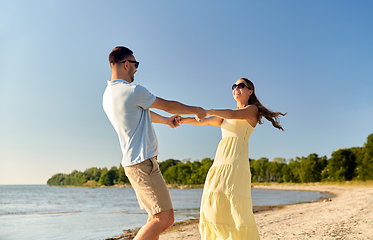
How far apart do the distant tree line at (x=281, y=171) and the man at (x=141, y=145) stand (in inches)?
2164

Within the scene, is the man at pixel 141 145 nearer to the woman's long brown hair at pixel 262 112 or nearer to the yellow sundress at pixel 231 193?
the yellow sundress at pixel 231 193

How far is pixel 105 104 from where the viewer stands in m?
2.98

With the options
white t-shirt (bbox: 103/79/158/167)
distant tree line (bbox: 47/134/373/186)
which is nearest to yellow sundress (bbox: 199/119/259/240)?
white t-shirt (bbox: 103/79/158/167)

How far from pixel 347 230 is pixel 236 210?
14.7 feet

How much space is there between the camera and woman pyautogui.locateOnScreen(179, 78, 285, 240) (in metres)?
3.51

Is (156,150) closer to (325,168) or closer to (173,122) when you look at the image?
(173,122)

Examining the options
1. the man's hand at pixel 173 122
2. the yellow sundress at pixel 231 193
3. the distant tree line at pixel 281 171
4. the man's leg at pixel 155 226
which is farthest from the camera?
the distant tree line at pixel 281 171

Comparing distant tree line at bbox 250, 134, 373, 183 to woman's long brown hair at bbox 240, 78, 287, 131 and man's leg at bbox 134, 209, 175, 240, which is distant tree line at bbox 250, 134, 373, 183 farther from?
man's leg at bbox 134, 209, 175, 240

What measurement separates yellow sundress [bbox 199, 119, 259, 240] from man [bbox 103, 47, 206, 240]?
899 mm

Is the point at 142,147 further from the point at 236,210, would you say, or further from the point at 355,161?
the point at 355,161

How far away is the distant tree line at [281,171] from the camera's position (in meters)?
55.1

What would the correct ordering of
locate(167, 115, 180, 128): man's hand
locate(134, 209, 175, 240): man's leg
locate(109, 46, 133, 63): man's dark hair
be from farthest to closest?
1. locate(167, 115, 180, 128): man's hand
2. locate(109, 46, 133, 63): man's dark hair
3. locate(134, 209, 175, 240): man's leg

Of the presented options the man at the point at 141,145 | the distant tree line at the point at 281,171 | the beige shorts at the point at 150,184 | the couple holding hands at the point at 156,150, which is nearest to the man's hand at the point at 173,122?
the couple holding hands at the point at 156,150

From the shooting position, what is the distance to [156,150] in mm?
2873
